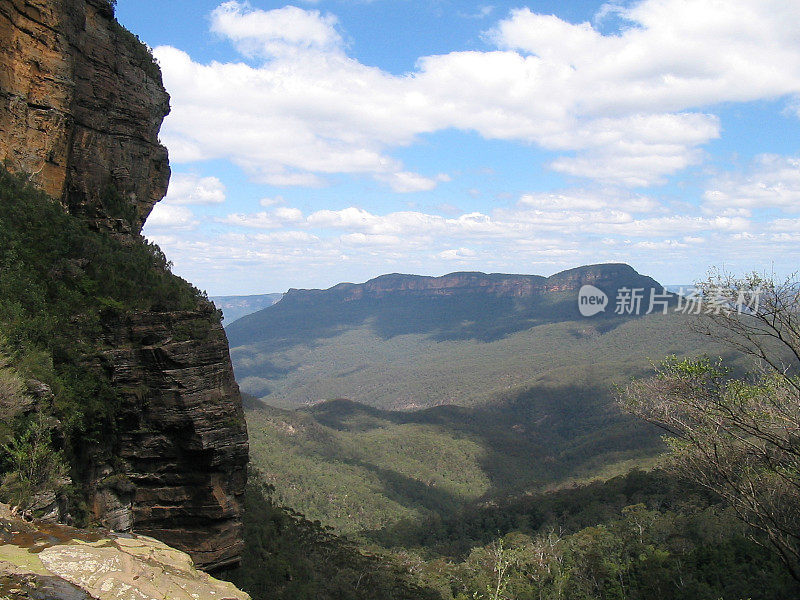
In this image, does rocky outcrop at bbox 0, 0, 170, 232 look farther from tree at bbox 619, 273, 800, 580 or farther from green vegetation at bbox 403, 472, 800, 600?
green vegetation at bbox 403, 472, 800, 600

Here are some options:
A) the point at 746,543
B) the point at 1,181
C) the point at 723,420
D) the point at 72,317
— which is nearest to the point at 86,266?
the point at 72,317

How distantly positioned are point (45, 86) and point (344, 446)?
302ft

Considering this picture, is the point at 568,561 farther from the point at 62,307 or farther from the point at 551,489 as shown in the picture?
the point at 551,489

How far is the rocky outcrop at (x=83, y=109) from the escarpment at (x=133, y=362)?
0.21ft

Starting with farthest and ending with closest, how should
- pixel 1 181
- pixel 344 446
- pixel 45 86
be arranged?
pixel 344 446
pixel 45 86
pixel 1 181

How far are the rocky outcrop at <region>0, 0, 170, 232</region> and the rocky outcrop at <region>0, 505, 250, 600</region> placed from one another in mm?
16368

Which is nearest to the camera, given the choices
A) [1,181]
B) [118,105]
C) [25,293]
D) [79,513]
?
[79,513]

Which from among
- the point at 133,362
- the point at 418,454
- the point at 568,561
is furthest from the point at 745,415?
the point at 418,454

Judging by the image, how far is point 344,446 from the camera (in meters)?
103

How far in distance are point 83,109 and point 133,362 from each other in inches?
548

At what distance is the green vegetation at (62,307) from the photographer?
43.6 ft

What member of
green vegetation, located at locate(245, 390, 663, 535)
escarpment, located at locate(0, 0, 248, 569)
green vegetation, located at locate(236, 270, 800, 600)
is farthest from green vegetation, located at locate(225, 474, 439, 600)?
green vegetation, located at locate(245, 390, 663, 535)

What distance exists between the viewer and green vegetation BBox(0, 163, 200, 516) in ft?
43.6

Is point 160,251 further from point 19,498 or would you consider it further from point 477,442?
point 477,442
